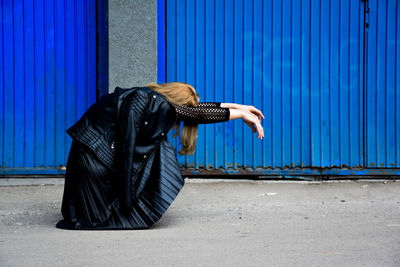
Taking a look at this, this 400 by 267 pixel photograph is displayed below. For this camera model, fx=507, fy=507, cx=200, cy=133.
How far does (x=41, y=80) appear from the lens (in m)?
6.16

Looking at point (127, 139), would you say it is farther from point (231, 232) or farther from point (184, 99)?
point (231, 232)

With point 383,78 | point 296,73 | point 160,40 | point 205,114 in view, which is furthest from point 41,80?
point 383,78

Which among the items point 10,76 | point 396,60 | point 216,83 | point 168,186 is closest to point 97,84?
point 10,76

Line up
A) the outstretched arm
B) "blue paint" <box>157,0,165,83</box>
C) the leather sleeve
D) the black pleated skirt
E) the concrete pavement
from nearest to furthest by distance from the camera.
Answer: the concrete pavement
the leather sleeve
the black pleated skirt
the outstretched arm
"blue paint" <box>157,0,165,83</box>

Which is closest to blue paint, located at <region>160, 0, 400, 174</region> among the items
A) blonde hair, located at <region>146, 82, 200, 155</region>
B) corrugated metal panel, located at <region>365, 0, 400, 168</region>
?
corrugated metal panel, located at <region>365, 0, 400, 168</region>

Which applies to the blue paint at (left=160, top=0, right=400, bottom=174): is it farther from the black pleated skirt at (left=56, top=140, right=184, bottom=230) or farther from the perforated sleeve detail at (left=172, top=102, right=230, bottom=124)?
the black pleated skirt at (left=56, top=140, right=184, bottom=230)

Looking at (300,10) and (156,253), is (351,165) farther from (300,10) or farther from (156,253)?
(156,253)

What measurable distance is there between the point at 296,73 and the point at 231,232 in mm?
2969

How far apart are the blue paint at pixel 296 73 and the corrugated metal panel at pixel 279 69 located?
0.01m

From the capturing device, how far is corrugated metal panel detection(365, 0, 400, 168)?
610 centimetres

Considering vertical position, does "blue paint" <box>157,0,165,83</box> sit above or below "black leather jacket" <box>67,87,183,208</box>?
above

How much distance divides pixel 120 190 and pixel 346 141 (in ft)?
11.1

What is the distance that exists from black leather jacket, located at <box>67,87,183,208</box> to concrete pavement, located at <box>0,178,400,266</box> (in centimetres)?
52

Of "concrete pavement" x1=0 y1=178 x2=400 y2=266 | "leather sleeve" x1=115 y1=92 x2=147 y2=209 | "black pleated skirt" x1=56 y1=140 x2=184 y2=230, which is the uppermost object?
"leather sleeve" x1=115 y1=92 x2=147 y2=209
